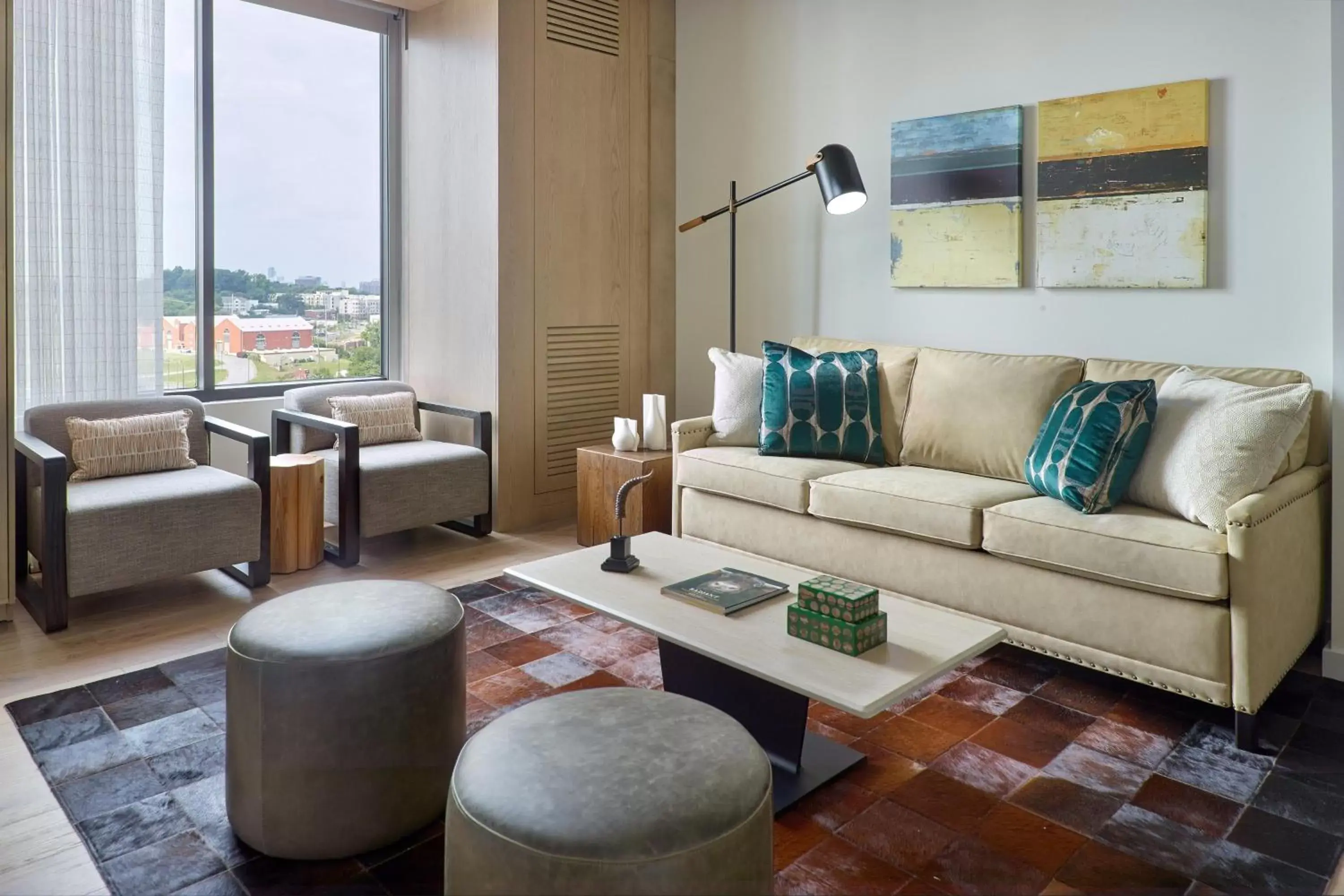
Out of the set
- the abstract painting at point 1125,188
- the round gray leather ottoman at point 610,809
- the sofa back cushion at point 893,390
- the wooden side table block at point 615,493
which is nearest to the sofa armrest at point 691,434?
the wooden side table block at point 615,493

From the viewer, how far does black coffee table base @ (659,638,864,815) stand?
7.28ft

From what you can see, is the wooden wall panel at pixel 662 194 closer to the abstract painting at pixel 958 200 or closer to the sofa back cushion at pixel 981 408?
the abstract painting at pixel 958 200

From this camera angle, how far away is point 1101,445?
9.18 feet

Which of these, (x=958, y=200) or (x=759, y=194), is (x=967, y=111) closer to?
(x=958, y=200)

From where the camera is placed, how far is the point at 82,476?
3496mm

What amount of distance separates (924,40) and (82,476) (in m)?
3.67

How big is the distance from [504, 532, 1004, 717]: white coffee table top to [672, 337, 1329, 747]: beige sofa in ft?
1.87

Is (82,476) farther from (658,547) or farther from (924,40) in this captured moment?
(924,40)

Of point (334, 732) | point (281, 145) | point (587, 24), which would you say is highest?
point (587, 24)

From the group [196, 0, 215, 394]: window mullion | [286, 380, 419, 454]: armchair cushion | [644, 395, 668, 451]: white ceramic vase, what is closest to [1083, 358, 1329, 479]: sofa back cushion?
[644, 395, 668, 451]: white ceramic vase

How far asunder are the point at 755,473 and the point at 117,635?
223cm

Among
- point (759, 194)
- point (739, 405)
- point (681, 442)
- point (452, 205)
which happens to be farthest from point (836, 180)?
point (452, 205)

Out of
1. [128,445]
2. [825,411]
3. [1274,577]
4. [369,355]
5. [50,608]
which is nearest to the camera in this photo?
[1274,577]

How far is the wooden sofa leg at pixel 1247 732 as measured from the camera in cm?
240
